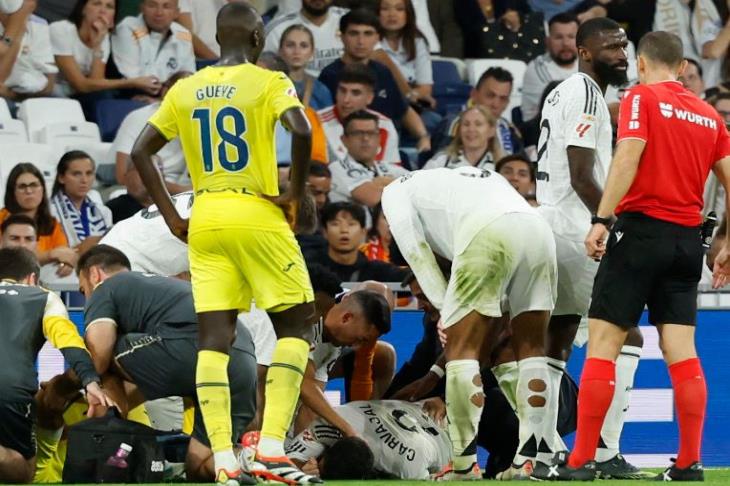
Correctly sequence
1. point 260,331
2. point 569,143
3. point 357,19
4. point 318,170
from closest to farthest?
point 569,143 → point 260,331 → point 318,170 → point 357,19

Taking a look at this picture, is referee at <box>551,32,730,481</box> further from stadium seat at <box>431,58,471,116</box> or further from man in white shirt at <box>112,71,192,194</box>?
stadium seat at <box>431,58,471,116</box>

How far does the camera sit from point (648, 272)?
→ 6926mm

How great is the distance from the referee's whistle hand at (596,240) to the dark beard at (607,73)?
1.28 meters

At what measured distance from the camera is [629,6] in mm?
15250

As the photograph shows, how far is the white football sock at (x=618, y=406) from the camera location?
771 cm

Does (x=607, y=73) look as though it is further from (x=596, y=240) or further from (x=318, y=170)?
(x=318, y=170)

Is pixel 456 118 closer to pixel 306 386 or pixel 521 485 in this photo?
pixel 306 386

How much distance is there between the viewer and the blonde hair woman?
12.9 metres

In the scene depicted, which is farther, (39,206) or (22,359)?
(39,206)

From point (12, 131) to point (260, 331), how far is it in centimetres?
459

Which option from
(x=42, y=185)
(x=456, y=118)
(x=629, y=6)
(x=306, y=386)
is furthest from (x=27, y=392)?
(x=629, y=6)

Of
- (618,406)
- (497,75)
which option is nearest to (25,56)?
(497,75)

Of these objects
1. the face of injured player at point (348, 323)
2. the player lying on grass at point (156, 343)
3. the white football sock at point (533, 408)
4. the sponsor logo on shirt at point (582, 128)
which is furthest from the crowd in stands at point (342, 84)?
the white football sock at point (533, 408)

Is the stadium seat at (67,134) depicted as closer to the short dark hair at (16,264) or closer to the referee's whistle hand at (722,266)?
the short dark hair at (16,264)
